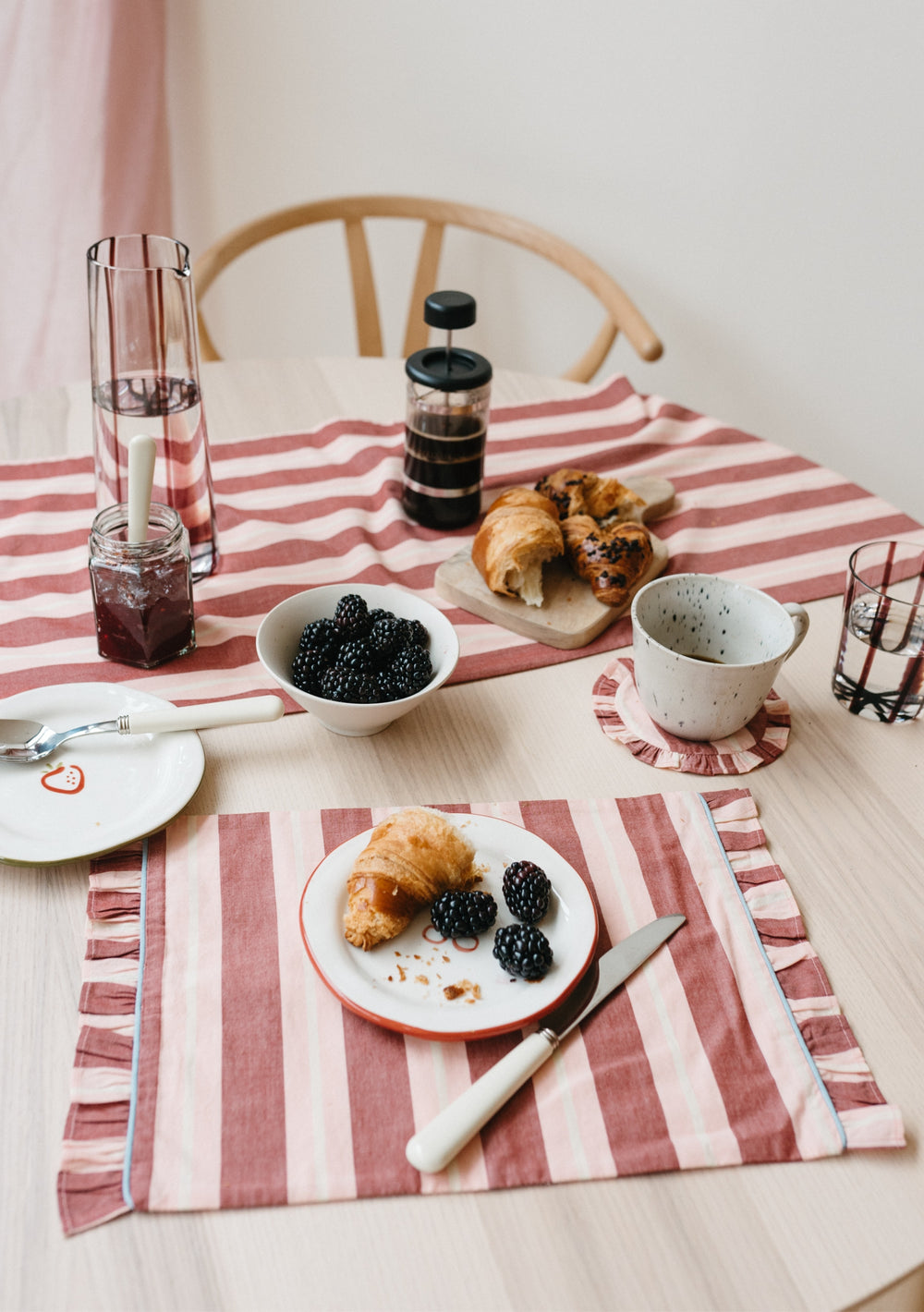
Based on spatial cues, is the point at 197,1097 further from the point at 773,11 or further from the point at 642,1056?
the point at 773,11

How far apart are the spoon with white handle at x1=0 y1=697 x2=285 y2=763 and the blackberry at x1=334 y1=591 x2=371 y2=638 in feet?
0.31

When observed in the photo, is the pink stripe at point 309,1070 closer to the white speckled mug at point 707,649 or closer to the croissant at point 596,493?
the white speckled mug at point 707,649

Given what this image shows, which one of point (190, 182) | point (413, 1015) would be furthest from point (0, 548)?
point (190, 182)

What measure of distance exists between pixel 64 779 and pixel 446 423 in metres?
0.59

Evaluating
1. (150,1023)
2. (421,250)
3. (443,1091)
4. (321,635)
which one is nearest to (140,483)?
(321,635)

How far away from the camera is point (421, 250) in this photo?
1.88 meters

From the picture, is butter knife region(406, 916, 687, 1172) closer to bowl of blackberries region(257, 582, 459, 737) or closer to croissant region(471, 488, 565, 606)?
bowl of blackberries region(257, 582, 459, 737)

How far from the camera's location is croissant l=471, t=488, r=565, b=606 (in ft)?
3.62

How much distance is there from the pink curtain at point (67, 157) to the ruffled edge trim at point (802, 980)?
5.70 feet

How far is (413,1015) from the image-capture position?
68 centimetres

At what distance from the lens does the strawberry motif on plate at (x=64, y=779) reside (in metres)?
0.85

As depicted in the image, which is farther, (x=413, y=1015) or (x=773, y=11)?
(x=773, y=11)

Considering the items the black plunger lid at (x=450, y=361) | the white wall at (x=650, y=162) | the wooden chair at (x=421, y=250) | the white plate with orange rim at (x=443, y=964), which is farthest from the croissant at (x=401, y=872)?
the white wall at (x=650, y=162)

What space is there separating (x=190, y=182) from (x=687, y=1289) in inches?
92.0
